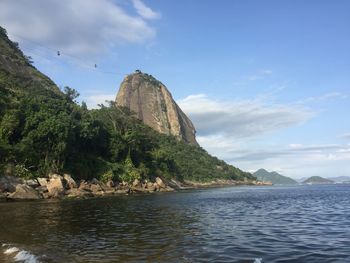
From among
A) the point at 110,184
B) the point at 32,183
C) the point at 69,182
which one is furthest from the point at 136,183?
the point at 32,183

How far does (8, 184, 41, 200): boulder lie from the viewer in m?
54.6

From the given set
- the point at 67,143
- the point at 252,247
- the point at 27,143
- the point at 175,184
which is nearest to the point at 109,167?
the point at 67,143

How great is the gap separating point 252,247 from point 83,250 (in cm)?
895

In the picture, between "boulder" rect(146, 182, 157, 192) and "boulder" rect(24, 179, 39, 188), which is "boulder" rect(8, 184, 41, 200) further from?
"boulder" rect(146, 182, 157, 192)

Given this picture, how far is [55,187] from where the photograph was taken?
63.3 metres

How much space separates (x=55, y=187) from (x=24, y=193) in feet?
26.4

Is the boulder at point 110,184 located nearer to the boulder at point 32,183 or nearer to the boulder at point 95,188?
the boulder at point 95,188

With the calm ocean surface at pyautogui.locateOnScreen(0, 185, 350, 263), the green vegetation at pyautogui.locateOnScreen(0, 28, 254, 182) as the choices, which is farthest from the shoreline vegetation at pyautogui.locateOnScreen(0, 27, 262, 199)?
the calm ocean surface at pyautogui.locateOnScreen(0, 185, 350, 263)

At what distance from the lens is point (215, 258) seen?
666 inches

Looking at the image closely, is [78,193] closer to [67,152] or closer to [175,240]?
[67,152]

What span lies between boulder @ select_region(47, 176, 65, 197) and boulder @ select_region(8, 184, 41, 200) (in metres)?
3.81

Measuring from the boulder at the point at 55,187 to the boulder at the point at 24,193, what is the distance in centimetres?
381

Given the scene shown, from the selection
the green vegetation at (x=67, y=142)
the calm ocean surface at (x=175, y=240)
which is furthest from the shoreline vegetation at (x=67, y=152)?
the calm ocean surface at (x=175, y=240)

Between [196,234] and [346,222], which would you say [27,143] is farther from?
[346,222]
